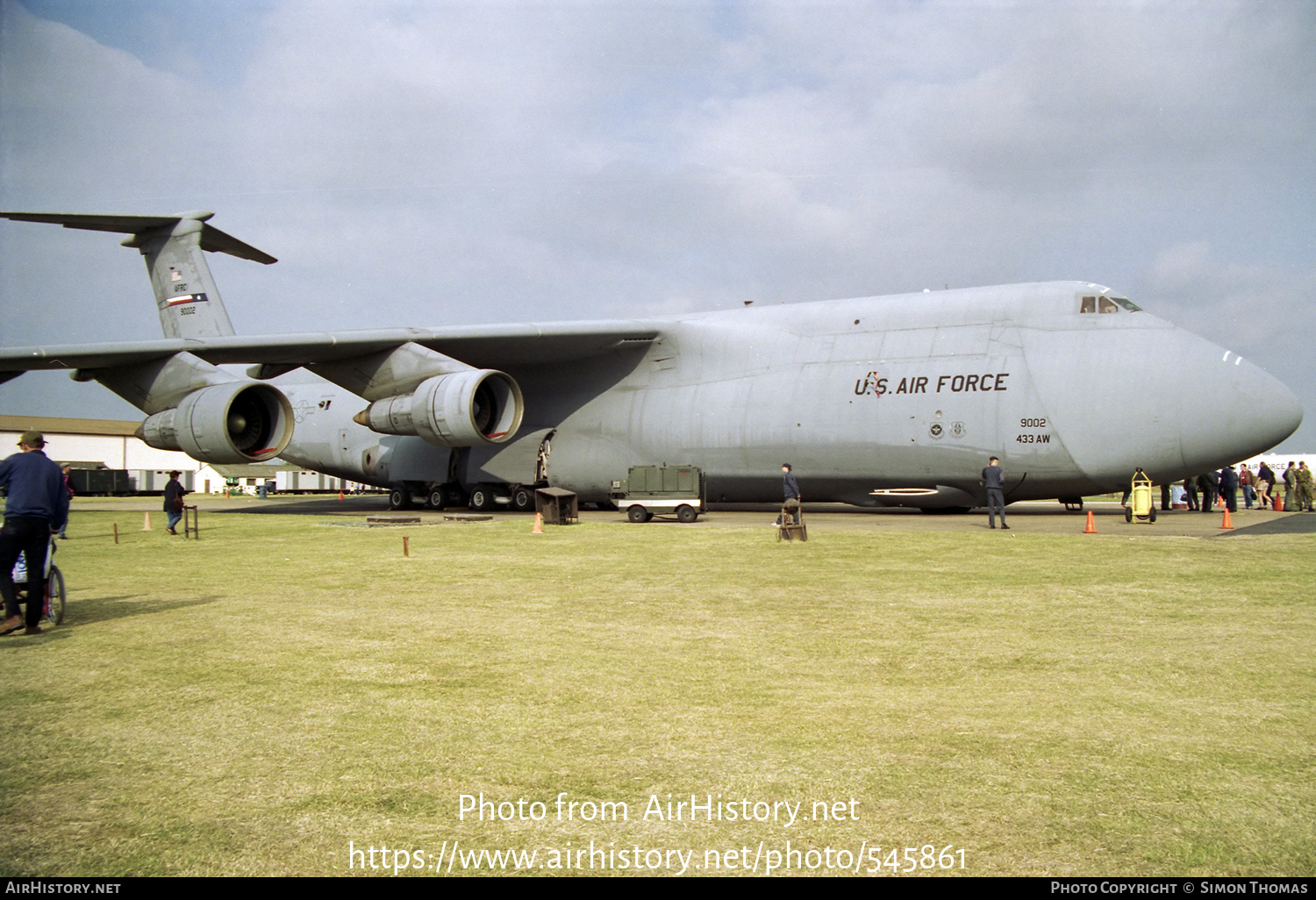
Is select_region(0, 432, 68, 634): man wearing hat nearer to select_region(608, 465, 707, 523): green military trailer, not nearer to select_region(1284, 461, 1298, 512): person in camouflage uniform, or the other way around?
select_region(608, 465, 707, 523): green military trailer

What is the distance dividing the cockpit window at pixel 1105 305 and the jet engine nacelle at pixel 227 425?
15893mm

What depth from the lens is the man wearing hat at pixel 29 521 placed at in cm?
662

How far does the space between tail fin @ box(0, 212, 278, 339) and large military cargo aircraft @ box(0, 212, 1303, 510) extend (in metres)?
0.05

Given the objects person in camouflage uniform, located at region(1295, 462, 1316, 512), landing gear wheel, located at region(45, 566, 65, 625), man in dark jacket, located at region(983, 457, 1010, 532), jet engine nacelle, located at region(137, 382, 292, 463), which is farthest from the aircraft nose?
jet engine nacelle, located at region(137, 382, 292, 463)

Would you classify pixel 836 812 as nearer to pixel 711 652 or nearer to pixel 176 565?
pixel 711 652

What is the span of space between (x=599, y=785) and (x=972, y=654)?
10.5 feet

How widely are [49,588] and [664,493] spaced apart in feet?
41.8

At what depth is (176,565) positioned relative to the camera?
1112 centimetres

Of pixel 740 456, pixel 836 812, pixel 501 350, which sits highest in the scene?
pixel 501 350

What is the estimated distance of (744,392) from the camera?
19266 millimetres

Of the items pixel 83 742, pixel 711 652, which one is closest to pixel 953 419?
pixel 711 652

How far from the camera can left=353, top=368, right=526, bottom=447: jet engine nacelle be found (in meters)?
19.0

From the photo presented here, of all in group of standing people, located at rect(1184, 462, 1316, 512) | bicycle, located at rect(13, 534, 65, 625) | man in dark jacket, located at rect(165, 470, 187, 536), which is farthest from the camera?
group of standing people, located at rect(1184, 462, 1316, 512)

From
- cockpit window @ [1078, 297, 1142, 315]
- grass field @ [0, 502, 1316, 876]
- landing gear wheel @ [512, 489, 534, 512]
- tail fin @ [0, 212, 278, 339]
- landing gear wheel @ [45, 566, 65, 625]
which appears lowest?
grass field @ [0, 502, 1316, 876]
